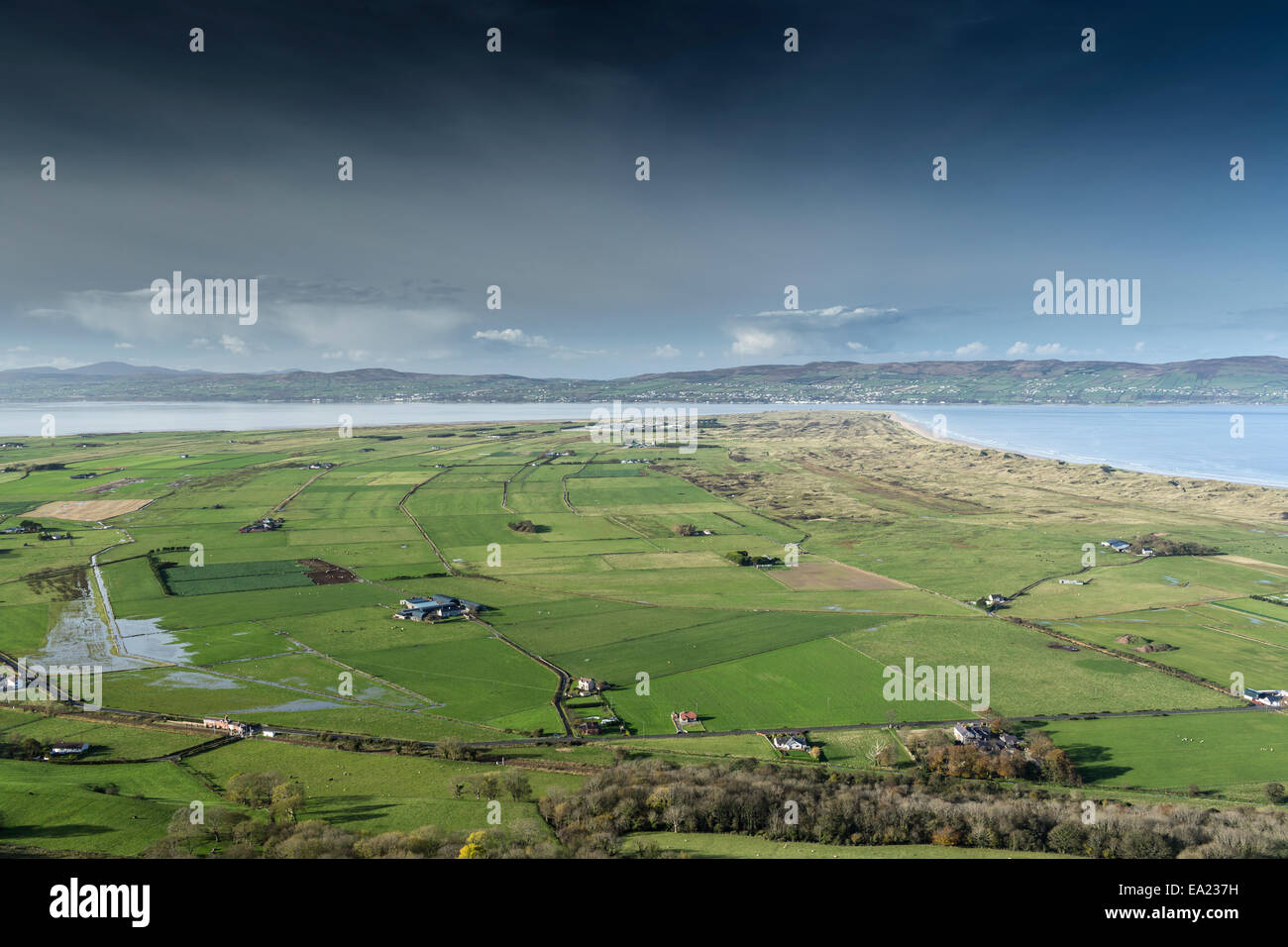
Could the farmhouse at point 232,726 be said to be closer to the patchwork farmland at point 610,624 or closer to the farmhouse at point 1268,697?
the patchwork farmland at point 610,624

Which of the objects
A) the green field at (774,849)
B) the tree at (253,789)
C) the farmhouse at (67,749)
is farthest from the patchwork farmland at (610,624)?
the green field at (774,849)

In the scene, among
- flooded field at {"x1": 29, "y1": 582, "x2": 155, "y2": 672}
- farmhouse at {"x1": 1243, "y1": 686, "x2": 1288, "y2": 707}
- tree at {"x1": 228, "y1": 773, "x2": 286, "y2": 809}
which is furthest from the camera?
flooded field at {"x1": 29, "y1": 582, "x2": 155, "y2": 672}

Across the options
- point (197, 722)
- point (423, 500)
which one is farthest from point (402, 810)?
point (423, 500)

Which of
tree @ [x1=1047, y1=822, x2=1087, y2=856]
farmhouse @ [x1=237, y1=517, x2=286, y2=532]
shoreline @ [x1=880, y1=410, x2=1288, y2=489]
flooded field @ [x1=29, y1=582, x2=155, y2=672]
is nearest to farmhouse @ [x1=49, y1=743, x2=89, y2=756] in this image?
flooded field @ [x1=29, y1=582, x2=155, y2=672]

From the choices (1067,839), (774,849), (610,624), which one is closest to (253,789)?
(774,849)

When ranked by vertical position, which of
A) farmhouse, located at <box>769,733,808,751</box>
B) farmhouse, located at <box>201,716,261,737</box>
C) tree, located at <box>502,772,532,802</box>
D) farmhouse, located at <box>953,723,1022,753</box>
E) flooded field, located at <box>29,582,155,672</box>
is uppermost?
flooded field, located at <box>29,582,155,672</box>

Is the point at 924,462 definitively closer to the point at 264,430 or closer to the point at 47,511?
the point at 47,511

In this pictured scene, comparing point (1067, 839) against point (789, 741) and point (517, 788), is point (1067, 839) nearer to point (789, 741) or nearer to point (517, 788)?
point (789, 741)

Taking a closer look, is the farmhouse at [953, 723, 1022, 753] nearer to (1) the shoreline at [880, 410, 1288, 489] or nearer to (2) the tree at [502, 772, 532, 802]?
(2) the tree at [502, 772, 532, 802]
